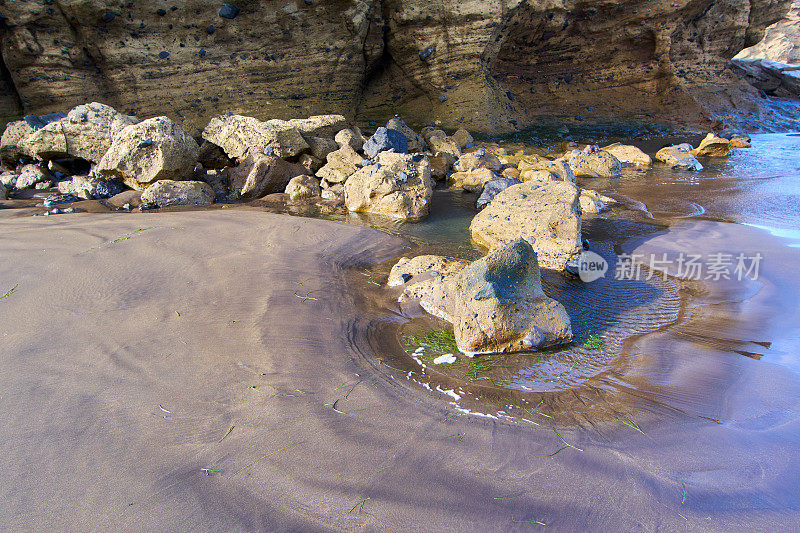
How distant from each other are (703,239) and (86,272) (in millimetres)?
5289

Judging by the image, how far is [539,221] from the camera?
4184mm

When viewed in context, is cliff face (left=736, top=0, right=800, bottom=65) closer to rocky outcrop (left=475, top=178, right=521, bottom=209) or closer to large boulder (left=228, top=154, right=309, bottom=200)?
rocky outcrop (left=475, top=178, right=521, bottom=209)

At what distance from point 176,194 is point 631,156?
28.3 ft

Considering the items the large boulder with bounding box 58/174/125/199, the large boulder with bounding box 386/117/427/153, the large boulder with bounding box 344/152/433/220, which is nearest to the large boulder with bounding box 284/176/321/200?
the large boulder with bounding box 344/152/433/220

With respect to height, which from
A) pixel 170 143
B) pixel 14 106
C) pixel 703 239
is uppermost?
pixel 14 106

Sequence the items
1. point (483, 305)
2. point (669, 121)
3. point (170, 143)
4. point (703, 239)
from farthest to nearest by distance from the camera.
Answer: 1. point (669, 121)
2. point (170, 143)
3. point (703, 239)
4. point (483, 305)

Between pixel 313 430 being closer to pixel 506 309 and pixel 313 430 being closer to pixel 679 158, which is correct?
pixel 506 309

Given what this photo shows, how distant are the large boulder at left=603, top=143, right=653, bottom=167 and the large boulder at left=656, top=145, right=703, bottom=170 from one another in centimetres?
28

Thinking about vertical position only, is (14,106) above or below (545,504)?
above

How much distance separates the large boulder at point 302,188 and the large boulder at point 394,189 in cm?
79

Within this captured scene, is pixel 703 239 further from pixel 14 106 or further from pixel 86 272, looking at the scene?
pixel 14 106

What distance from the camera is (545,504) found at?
149 cm

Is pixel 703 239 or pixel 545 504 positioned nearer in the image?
pixel 545 504

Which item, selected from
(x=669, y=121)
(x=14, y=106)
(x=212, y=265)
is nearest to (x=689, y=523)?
(x=212, y=265)
